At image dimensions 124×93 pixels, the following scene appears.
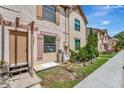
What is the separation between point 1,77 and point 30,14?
487 centimetres

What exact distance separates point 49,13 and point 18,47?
539 centimetres

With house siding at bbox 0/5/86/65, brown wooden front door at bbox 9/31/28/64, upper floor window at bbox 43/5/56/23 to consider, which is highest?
upper floor window at bbox 43/5/56/23

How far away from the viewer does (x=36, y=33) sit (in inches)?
515

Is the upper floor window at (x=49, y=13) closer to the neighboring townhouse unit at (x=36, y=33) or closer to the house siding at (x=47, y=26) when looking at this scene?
the neighboring townhouse unit at (x=36, y=33)

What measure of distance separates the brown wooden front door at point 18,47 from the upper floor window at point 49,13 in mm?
3955

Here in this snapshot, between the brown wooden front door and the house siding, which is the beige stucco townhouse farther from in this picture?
the brown wooden front door

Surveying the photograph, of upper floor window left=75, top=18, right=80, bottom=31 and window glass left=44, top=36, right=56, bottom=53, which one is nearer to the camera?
window glass left=44, top=36, right=56, bottom=53

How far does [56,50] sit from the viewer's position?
16453 millimetres

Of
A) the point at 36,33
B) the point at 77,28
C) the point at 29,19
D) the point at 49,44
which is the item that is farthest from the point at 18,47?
the point at 77,28

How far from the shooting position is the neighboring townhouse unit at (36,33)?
9891 mm

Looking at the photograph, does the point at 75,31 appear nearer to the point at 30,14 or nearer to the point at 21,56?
the point at 30,14

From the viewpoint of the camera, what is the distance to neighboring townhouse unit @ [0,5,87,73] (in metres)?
9.89

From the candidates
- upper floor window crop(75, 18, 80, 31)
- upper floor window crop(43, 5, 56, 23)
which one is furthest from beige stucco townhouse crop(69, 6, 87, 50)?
upper floor window crop(43, 5, 56, 23)

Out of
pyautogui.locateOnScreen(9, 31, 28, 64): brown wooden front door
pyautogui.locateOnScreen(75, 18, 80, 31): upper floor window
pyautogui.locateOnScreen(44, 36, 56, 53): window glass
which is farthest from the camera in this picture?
pyautogui.locateOnScreen(75, 18, 80, 31): upper floor window
